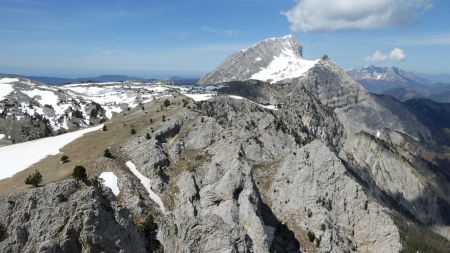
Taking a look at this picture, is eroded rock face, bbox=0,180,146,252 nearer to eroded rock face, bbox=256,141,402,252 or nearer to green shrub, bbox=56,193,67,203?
green shrub, bbox=56,193,67,203

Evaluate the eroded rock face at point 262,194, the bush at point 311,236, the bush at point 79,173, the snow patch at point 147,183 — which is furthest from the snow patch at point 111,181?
the bush at point 311,236

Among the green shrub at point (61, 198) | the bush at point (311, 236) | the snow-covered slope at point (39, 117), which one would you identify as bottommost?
the snow-covered slope at point (39, 117)

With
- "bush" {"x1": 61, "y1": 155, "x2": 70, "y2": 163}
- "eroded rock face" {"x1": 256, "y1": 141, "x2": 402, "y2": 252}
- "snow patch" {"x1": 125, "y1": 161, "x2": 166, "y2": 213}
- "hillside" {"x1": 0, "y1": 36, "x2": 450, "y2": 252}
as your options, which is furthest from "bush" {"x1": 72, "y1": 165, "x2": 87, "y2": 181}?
"eroded rock face" {"x1": 256, "y1": 141, "x2": 402, "y2": 252}

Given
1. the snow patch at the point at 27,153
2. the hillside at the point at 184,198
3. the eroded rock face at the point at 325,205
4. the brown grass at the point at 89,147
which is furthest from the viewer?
the eroded rock face at the point at 325,205

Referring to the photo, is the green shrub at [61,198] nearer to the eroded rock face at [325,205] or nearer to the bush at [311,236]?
the eroded rock face at [325,205]

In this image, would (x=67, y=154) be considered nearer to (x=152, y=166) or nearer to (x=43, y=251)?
(x=152, y=166)
